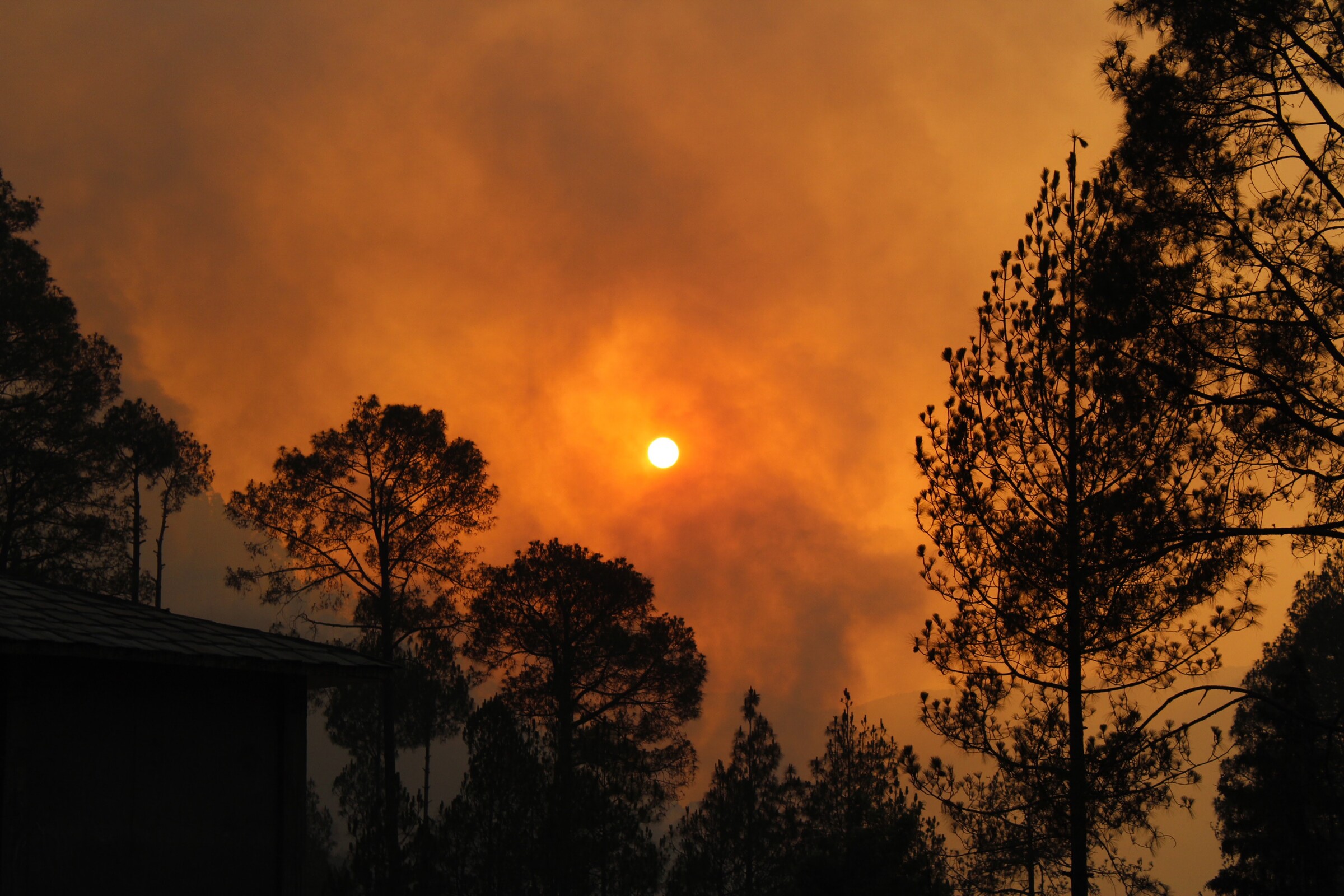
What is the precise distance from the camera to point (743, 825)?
2886 cm

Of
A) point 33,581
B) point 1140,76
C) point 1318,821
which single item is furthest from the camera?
point 1318,821

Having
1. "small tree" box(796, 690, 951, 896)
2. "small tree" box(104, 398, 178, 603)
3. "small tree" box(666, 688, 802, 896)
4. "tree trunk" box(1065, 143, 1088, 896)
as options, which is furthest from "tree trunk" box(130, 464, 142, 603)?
"tree trunk" box(1065, 143, 1088, 896)

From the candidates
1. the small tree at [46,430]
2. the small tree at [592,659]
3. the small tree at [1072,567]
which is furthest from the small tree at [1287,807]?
the small tree at [46,430]

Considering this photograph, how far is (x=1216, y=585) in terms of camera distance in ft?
36.6

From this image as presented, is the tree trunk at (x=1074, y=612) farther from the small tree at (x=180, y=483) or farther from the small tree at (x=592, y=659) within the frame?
the small tree at (x=180, y=483)

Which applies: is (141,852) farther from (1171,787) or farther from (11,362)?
(11,362)

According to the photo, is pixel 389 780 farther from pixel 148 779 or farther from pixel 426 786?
pixel 426 786

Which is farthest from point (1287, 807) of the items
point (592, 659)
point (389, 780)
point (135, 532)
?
point (135, 532)

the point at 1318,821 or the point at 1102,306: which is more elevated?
the point at 1102,306

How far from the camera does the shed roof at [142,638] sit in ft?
21.0

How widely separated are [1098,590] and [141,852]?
10874 mm

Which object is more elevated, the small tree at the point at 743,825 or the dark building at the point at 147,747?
the dark building at the point at 147,747

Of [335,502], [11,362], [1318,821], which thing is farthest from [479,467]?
[1318,821]

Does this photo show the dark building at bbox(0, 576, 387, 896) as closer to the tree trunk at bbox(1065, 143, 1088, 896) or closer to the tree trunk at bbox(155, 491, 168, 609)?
A: the tree trunk at bbox(1065, 143, 1088, 896)
